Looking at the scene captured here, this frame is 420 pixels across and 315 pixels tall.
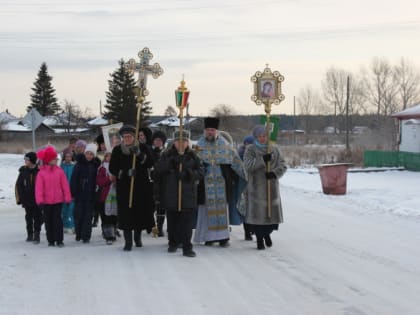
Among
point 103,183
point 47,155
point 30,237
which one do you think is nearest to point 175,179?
point 103,183

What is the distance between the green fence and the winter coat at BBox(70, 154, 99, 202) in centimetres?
2388

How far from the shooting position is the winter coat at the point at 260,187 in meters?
9.67

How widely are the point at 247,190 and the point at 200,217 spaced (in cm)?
82

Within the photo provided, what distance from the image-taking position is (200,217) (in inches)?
392

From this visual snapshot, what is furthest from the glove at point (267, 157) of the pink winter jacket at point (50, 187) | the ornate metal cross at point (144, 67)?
the pink winter jacket at point (50, 187)

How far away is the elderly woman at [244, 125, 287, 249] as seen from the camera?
380 inches

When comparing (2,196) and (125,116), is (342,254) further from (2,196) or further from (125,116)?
(125,116)

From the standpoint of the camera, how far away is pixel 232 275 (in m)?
7.80

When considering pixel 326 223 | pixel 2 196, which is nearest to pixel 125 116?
pixel 2 196

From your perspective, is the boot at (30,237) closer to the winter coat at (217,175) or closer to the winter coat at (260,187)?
the winter coat at (217,175)

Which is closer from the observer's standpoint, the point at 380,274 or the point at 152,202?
the point at 380,274

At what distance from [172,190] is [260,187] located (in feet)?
4.68

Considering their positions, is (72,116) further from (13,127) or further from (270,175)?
(270,175)

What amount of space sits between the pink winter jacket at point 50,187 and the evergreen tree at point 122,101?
41.8 metres
